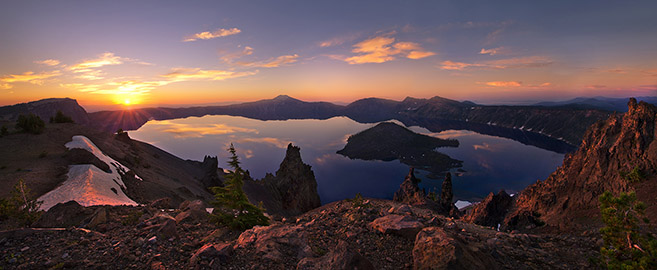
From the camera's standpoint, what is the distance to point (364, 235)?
30.7 ft

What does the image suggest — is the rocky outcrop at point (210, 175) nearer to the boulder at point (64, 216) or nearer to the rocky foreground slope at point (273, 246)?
the boulder at point (64, 216)

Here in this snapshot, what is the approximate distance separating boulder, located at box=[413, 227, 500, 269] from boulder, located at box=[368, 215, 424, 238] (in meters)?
1.28

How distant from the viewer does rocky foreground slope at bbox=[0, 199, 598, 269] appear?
271 inches

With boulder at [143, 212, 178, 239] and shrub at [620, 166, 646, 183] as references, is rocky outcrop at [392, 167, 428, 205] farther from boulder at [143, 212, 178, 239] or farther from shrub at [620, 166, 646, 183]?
boulder at [143, 212, 178, 239]

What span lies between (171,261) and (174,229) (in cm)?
196

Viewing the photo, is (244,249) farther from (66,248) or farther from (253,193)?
(253,193)

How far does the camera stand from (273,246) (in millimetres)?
7969

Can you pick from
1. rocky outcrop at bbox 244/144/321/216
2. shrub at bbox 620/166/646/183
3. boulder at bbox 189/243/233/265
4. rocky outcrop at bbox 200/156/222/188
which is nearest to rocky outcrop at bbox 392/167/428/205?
rocky outcrop at bbox 244/144/321/216

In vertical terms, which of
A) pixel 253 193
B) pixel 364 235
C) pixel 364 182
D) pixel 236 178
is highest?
pixel 236 178

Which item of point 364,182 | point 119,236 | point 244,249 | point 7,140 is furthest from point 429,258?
point 364,182

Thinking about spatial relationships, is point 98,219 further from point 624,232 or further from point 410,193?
point 410,193

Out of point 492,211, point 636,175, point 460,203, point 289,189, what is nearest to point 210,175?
A: point 289,189

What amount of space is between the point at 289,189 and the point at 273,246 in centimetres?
6971

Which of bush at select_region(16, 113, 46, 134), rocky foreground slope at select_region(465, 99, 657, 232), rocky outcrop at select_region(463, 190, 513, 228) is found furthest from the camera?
rocky outcrop at select_region(463, 190, 513, 228)
